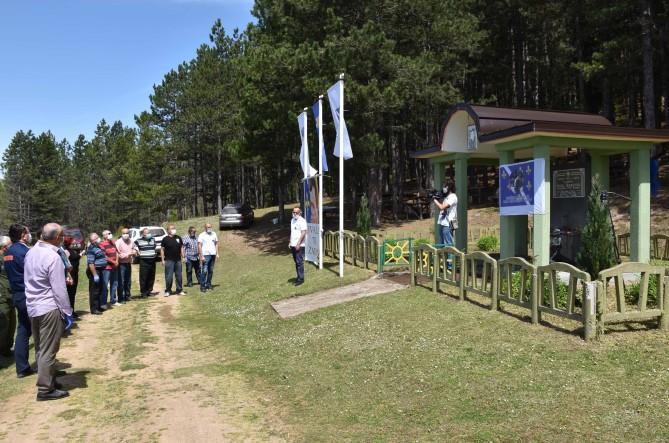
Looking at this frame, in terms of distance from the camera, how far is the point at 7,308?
25.0ft

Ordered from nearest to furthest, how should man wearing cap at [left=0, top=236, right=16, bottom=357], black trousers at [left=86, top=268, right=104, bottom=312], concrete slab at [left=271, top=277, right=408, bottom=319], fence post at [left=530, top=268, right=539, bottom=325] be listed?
fence post at [left=530, top=268, right=539, bottom=325] < man wearing cap at [left=0, top=236, right=16, bottom=357] < concrete slab at [left=271, top=277, right=408, bottom=319] < black trousers at [left=86, top=268, right=104, bottom=312]

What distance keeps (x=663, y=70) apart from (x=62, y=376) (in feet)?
106

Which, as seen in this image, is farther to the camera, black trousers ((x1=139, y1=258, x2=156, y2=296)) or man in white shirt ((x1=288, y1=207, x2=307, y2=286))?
black trousers ((x1=139, y1=258, x2=156, y2=296))

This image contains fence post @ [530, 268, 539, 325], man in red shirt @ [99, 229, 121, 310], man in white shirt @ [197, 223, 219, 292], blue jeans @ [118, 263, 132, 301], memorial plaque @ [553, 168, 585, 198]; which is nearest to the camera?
fence post @ [530, 268, 539, 325]

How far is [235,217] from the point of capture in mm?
31250

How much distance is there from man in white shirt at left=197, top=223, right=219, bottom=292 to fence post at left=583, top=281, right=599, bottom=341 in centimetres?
1027

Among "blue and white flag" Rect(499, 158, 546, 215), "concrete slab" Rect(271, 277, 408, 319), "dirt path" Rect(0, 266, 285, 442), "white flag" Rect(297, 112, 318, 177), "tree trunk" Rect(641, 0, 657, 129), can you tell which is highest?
"tree trunk" Rect(641, 0, 657, 129)

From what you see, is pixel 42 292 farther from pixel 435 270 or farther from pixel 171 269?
pixel 171 269

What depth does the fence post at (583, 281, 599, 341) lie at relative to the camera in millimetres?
5980

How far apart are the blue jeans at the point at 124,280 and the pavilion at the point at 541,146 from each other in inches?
321

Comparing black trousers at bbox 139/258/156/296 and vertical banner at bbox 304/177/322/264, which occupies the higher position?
vertical banner at bbox 304/177/322/264

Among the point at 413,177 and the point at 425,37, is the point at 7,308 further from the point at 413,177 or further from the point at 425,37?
the point at 413,177

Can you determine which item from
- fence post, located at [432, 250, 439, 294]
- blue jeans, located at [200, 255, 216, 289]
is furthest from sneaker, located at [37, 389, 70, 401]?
blue jeans, located at [200, 255, 216, 289]

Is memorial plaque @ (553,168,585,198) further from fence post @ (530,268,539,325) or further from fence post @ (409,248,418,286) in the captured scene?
fence post @ (530,268,539,325)
